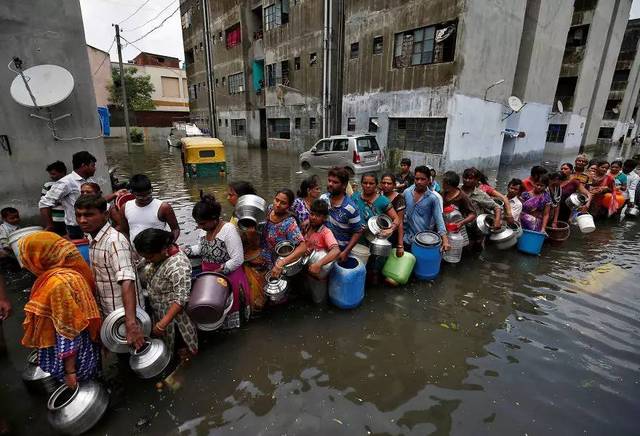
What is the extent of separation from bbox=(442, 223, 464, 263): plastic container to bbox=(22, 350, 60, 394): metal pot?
192 inches

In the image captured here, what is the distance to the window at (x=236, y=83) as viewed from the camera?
26.6m

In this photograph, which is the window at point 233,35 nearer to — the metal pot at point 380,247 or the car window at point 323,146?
the car window at point 323,146

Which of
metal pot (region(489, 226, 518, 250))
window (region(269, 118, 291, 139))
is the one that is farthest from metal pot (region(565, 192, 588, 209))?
window (region(269, 118, 291, 139))

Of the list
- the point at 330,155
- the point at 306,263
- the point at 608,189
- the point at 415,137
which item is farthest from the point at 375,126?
the point at 306,263

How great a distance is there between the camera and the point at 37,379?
8.79 ft

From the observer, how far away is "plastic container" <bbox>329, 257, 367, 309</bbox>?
3.76m

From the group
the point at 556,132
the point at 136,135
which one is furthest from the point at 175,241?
the point at 136,135

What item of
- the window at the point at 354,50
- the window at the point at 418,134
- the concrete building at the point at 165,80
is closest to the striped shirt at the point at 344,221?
the window at the point at 418,134

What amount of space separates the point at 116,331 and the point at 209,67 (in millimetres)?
32903

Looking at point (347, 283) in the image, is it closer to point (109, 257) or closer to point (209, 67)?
point (109, 257)

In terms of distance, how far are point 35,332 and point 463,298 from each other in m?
4.47

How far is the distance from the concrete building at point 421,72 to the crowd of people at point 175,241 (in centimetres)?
922

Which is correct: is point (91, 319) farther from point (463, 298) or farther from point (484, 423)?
point (463, 298)

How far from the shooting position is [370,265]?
14.8 feet
